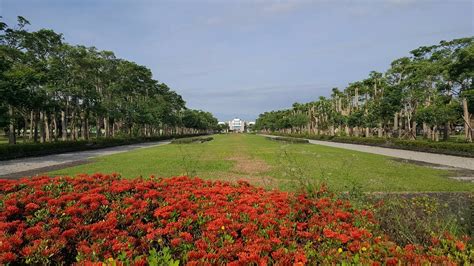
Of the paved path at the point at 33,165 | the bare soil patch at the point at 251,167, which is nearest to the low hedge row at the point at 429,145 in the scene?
the bare soil patch at the point at 251,167

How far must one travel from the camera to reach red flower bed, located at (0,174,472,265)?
2234 mm

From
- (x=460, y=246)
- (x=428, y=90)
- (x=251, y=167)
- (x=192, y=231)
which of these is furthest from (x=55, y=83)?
(x=428, y=90)

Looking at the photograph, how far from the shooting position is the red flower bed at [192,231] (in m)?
2.23

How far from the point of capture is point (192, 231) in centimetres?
287

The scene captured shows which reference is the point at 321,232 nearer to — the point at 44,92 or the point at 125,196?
the point at 125,196

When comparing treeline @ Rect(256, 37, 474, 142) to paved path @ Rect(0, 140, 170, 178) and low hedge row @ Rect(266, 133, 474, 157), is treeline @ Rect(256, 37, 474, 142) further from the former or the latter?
paved path @ Rect(0, 140, 170, 178)

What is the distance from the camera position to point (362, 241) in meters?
2.59

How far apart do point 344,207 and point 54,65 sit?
26.4 meters

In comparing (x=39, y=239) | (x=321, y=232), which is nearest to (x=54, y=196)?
(x=39, y=239)

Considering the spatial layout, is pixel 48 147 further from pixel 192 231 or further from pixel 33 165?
pixel 192 231

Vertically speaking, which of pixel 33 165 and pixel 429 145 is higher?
pixel 33 165

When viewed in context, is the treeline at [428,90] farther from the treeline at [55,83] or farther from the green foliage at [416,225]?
the treeline at [55,83]

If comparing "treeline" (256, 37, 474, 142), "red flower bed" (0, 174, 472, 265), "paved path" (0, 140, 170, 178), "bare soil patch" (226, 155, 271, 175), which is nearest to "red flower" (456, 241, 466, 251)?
"red flower bed" (0, 174, 472, 265)

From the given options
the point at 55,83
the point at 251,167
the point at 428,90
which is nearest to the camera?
the point at 251,167
